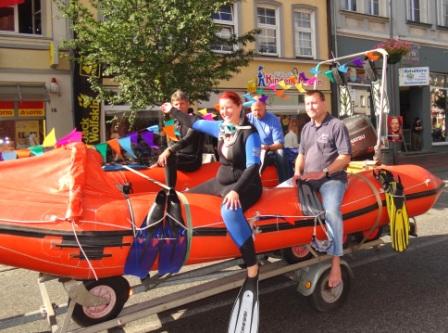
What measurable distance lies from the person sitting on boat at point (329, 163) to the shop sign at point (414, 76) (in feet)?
56.1

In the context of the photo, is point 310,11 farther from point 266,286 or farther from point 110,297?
point 110,297

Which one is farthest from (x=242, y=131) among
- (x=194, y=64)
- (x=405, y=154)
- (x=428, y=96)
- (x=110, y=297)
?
(x=428, y=96)

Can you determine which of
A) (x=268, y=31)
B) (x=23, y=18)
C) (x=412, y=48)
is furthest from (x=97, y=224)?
(x=412, y=48)

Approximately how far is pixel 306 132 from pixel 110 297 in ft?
7.73

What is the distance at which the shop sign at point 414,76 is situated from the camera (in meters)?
20.5

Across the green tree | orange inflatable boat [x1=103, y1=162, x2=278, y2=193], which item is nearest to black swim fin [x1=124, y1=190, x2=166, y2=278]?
orange inflatable boat [x1=103, y1=162, x2=278, y2=193]

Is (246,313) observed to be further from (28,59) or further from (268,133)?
(28,59)

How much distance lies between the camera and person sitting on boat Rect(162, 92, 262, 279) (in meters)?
4.06

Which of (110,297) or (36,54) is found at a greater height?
(36,54)

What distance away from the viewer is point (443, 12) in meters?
24.2

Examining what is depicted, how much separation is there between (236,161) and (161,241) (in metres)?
0.97

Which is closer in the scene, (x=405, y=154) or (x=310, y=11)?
(x=310, y=11)

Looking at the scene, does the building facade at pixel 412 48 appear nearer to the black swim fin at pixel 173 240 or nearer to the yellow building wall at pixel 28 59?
the yellow building wall at pixel 28 59

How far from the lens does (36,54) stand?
13219 mm
